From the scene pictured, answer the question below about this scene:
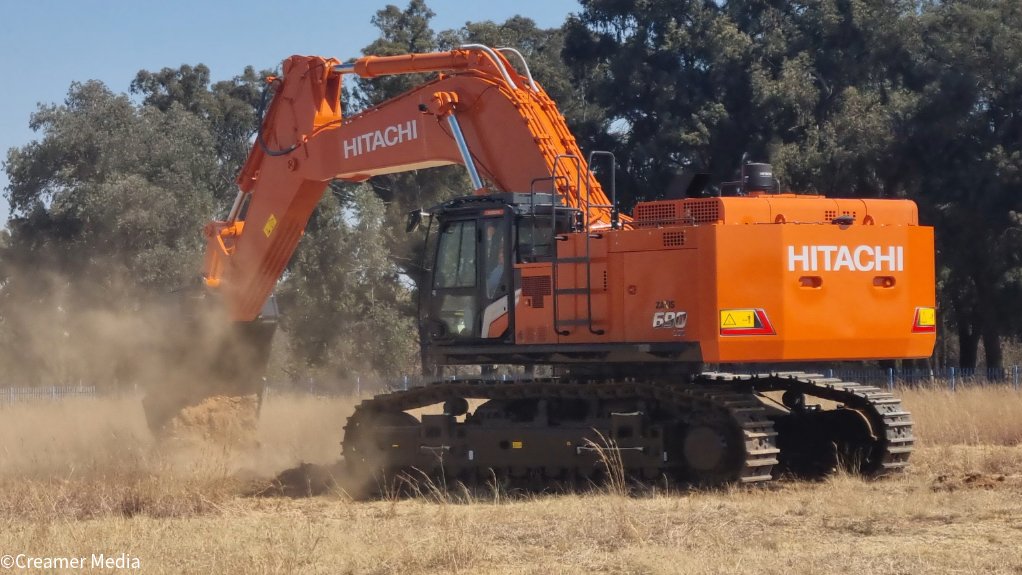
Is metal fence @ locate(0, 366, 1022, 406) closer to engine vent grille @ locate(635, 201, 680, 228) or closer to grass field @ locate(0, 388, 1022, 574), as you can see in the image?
grass field @ locate(0, 388, 1022, 574)

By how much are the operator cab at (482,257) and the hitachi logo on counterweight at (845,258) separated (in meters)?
2.40

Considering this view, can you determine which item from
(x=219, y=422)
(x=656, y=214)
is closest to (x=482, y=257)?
(x=656, y=214)

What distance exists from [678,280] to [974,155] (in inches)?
1002

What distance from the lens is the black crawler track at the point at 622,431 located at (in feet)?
41.7

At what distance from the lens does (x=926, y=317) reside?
13023 mm

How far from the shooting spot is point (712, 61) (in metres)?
39.9

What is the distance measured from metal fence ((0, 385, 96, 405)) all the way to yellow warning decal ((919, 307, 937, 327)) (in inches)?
1047

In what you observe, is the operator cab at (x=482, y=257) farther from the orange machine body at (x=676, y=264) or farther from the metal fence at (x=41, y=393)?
the metal fence at (x=41, y=393)

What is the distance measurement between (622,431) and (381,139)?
499 cm

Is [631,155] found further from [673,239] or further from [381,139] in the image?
[673,239]

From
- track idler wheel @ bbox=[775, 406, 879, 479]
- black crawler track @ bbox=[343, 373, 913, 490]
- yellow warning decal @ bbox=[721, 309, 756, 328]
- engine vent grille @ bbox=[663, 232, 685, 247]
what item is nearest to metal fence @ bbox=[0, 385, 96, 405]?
black crawler track @ bbox=[343, 373, 913, 490]

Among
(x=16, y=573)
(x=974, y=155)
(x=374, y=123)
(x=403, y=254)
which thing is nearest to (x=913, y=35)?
(x=974, y=155)

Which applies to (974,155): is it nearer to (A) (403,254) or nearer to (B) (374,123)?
(A) (403,254)

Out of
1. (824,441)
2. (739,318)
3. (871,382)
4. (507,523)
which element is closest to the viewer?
(507,523)
